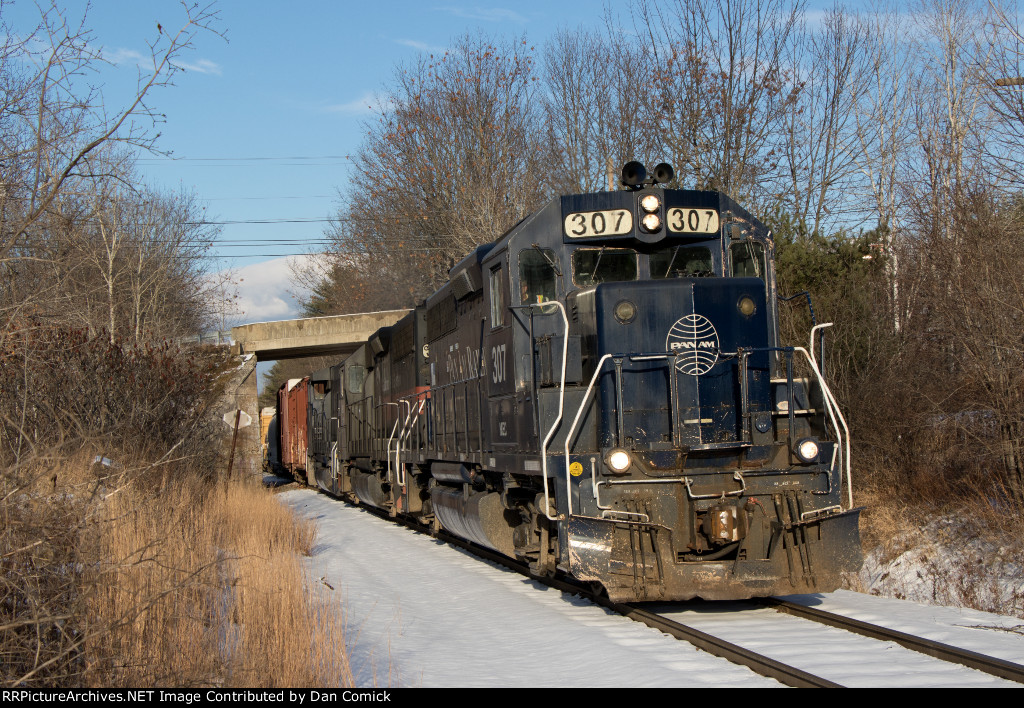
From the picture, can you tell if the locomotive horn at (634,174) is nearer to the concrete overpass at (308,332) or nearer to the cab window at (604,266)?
the cab window at (604,266)

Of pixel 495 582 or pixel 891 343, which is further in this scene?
pixel 891 343

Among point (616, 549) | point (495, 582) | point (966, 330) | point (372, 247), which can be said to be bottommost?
point (495, 582)

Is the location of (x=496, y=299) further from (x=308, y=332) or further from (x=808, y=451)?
(x=308, y=332)

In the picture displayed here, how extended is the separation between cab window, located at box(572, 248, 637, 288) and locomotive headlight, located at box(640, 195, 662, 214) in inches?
16.4

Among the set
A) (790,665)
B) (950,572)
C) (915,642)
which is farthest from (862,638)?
(950,572)

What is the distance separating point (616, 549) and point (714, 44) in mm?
17545

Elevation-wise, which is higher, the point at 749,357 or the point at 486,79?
the point at 486,79

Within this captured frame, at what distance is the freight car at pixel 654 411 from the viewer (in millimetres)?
7129

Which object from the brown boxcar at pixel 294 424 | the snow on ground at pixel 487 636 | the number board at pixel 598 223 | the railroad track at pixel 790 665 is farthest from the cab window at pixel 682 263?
the brown boxcar at pixel 294 424

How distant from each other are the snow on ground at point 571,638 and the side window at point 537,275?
2865 mm

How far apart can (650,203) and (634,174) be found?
31 centimetres
